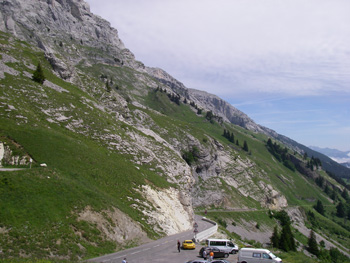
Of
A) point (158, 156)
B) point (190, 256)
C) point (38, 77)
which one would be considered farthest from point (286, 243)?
point (38, 77)

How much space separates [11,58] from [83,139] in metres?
39.2

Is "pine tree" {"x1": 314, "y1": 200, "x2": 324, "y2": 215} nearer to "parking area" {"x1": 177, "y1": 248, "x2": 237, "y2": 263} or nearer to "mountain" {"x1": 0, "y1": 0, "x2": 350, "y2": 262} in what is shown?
"mountain" {"x1": 0, "y1": 0, "x2": 350, "y2": 262}

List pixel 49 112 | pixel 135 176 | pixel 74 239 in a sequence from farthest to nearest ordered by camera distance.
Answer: pixel 49 112
pixel 135 176
pixel 74 239

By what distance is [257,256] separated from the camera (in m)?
30.2

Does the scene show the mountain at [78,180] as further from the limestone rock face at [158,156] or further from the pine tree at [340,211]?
the pine tree at [340,211]

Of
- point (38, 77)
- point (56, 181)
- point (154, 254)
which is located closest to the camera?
point (154, 254)

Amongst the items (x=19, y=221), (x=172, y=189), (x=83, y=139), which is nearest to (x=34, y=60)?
(x=83, y=139)

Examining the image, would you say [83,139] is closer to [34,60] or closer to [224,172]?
[34,60]

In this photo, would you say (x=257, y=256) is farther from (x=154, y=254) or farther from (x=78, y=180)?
(x=78, y=180)

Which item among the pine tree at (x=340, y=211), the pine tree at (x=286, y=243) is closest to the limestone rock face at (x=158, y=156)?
the pine tree at (x=286, y=243)

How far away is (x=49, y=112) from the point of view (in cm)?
6181

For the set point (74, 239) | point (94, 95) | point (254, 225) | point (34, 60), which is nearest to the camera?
point (74, 239)

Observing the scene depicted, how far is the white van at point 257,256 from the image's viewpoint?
97.0 ft

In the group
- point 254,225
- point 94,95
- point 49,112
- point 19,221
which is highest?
point 94,95
